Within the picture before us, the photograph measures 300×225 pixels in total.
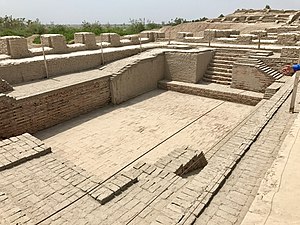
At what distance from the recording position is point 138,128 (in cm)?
778

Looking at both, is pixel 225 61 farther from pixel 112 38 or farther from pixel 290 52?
pixel 112 38

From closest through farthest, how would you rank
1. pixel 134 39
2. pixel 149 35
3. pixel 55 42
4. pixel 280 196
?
pixel 280 196
pixel 55 42
pixel 134 39
pixel 149 35

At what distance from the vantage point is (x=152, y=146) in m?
6.67

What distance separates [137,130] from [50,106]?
105 inches

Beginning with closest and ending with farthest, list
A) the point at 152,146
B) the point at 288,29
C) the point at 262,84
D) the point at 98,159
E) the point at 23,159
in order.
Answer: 1. the point at 23,159
2. the point at 98,159
3. the point at 152,146
4. the point at 262,84
5. the point at 288,29

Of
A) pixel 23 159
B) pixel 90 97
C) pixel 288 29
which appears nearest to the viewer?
pixel 23 159

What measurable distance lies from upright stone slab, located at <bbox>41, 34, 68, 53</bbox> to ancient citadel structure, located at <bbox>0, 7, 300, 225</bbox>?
0.14 feet

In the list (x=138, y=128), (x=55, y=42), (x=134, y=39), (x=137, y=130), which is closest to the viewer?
(x=137, y=130)

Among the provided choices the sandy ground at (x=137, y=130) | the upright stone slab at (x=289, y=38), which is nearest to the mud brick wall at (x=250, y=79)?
the sandy ground at (x=137, y=130)

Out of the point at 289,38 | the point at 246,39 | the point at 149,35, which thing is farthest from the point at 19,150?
the point at 149,35

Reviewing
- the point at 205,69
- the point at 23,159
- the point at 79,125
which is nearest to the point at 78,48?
the point at 79,125

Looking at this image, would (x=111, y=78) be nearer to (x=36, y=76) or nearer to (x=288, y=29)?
(x=36, y=76)

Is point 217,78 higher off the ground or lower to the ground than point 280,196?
lower

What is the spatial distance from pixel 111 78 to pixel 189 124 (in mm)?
3407
